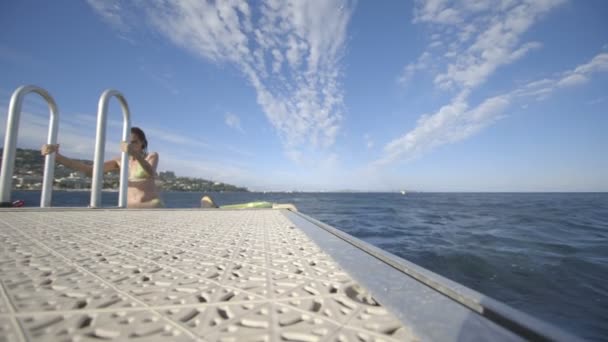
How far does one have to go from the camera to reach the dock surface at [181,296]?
0.57 m

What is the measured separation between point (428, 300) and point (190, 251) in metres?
1.19

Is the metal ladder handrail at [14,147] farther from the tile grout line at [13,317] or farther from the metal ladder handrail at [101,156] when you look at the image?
the tile grout line at [13,317]

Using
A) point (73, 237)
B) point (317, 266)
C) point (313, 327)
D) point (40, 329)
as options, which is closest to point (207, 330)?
point (313, 327)

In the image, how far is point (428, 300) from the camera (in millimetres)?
714

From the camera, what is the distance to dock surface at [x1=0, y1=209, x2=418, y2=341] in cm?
57

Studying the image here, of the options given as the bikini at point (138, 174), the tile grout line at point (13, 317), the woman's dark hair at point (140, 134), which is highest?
the woman's dark hair at point (140, 134)

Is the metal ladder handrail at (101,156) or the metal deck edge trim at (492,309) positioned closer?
the metal deck edge trim at (492,309)

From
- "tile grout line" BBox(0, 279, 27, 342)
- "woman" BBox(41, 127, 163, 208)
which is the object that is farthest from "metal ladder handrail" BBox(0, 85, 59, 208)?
"tile grout line" BBox(0, 279, 27, 342)

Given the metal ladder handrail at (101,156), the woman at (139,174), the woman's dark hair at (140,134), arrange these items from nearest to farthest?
the metal ladder handrail at (101,156) → the woman at (139,174) → the woman's dark hair at (140,134)

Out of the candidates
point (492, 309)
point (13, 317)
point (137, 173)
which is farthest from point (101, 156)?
point (492, 309)

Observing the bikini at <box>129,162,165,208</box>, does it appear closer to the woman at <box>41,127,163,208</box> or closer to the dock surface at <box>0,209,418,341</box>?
Answer: the woman at <box>41,127,163,208</box>

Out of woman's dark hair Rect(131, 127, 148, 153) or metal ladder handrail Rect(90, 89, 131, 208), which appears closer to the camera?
metal ladder handrail Rect(90, 89, 131, 208)

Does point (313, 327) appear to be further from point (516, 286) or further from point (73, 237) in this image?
point (516, 286)

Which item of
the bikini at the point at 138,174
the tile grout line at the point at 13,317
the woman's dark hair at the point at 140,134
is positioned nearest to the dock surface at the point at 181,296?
the tile grout line at the point at 13,317
